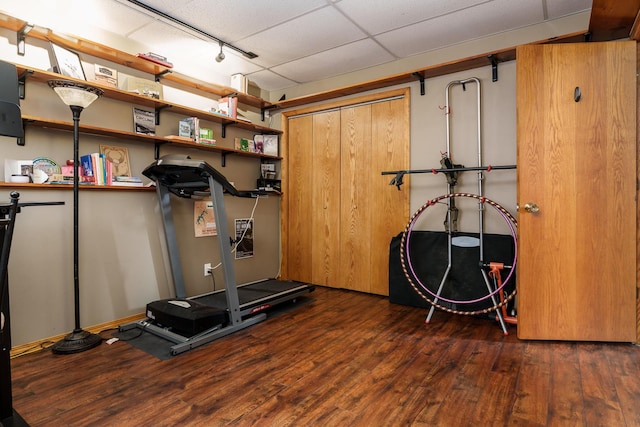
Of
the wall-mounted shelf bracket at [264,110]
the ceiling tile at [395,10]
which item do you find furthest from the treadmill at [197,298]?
the wall-mounted shelf bracket at [264,110]

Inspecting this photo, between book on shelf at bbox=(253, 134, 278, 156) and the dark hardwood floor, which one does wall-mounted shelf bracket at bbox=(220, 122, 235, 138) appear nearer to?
book on shelf at bbox=(253, 134, 278, 156)

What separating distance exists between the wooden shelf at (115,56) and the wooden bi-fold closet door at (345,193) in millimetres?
978

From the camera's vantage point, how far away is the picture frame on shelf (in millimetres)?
2881

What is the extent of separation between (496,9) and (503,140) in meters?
1.04

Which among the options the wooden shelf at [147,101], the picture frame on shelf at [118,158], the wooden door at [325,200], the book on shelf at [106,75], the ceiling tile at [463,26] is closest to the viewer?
the wooden shelf at [147,101]

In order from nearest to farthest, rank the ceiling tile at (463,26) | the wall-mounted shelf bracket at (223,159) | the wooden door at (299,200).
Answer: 1. the ceiling tile at (463,26)
2. the wall-mounted shelf bracket at (223,159)
3. the wooden door at (299,200)

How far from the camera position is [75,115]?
2395 mm

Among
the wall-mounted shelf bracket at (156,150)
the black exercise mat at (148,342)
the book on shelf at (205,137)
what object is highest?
the book on shelf at (205,137)

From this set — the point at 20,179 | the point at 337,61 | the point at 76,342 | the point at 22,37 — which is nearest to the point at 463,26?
the point at 337,61

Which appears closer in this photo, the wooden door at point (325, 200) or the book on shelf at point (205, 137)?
the book on shelf at point (205, 137)

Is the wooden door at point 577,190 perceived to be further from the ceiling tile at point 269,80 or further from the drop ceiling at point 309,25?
the ceiling tile at point 269,80

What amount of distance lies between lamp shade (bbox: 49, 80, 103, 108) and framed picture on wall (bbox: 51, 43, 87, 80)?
0.31 m

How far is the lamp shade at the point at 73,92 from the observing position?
225 centimetres

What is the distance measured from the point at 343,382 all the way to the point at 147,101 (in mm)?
2738
